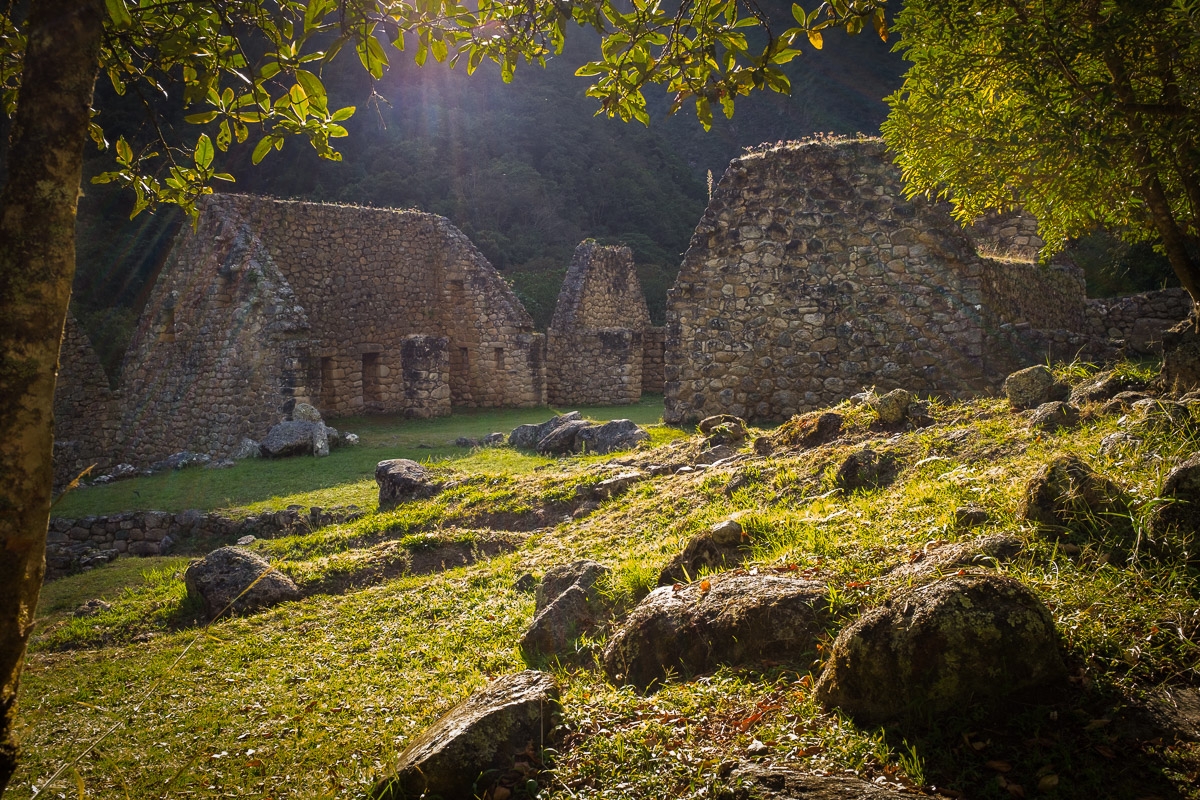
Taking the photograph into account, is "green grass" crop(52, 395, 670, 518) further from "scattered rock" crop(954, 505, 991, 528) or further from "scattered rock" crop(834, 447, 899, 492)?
"scattered rock" crop(954, 505, 991, 528)

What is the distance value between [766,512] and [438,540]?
3.41m

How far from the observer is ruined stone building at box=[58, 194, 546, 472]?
49.7 ft

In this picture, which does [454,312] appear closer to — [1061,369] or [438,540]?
[438,540]

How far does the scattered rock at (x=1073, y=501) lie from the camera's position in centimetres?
336

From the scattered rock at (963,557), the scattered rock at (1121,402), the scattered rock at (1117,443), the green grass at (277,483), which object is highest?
the scattered rock at (1121,402)

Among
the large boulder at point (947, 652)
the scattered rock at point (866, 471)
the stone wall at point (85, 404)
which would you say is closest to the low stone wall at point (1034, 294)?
the scattered rock at point (866, 471)

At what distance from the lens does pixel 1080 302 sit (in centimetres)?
1305

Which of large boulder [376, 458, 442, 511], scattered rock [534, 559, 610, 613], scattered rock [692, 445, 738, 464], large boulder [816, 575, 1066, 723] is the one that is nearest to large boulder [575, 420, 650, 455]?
scattered rock [692, 445, 738, 464]

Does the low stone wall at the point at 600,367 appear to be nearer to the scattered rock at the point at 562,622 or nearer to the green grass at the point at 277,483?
the green grass at the point at 277,483

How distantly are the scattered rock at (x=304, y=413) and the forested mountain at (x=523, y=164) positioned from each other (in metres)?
16.8

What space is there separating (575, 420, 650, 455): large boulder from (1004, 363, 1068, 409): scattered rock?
4937mm

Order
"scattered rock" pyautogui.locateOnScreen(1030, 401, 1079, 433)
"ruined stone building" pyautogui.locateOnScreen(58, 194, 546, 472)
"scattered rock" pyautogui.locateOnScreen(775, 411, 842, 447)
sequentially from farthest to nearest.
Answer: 1. "ruined stone building" pyautogui.locateOnScreen(58, 194, 546, 472)
2. "scattered rock" pyautogui.locateOnScreen(775, 411, 842, 447)
3. "scattered rock" pyautogui.locateOnScreen(1030, 401, 1079, 433)

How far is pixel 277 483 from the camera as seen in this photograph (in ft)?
35.8

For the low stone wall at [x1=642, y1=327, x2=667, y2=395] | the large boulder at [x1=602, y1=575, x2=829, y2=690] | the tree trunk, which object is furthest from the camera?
the low stone wall at [x1=642, y1=327, x2=667, y2=395]
